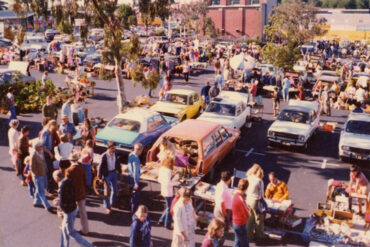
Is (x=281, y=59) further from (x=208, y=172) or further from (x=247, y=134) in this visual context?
(x=208, y=172)

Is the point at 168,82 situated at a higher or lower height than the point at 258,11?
lower

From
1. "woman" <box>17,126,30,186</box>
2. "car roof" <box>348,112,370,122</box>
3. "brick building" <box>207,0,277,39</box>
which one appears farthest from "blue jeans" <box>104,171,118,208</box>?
"brick building" <box>207,0,277,39</box>

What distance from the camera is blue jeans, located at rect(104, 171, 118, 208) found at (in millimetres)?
9711

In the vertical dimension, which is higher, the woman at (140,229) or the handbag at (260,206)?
the woman at (140,229)

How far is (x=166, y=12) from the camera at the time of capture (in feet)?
56.7

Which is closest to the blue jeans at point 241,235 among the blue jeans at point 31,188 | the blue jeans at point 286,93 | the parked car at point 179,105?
the blue jeans at point 31,188

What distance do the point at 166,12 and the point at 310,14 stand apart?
1572 inches

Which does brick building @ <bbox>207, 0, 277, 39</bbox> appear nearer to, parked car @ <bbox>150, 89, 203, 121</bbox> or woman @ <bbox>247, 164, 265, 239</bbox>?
parked car @ <bbox>150, 89, 203, 121</bbox>

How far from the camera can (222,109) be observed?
16.6 m

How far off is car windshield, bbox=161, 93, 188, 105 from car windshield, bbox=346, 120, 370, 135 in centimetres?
691

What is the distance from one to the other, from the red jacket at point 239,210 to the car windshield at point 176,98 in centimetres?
1037

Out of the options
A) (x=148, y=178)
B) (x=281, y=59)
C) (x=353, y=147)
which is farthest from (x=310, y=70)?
(x=148, y=178)

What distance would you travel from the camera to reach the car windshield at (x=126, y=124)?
43.8 feet

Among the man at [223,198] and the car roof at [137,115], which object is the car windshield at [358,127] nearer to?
the car roof at [137,115]
